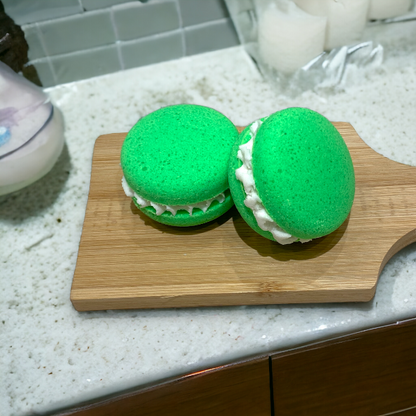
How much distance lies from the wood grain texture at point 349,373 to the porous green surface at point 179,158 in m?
0.25

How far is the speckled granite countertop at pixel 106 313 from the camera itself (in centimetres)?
55

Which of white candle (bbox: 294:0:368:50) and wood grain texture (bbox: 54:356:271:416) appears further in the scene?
white candle (bbox: 294:0:368:50)

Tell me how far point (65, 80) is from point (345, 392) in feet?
2.60

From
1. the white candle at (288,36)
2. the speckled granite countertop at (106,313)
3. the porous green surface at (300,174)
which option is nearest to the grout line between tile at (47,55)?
the speckled granite countertop at (106,313)

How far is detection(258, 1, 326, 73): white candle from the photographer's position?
0.80 m

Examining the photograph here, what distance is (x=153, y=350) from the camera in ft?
1.83

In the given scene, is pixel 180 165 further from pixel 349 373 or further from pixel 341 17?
pixel 341 17

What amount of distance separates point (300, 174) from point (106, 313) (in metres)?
0.32

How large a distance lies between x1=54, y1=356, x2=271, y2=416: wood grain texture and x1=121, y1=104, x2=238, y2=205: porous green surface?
23 cm

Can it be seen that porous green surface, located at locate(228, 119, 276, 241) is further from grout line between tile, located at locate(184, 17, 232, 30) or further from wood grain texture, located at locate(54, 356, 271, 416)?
grout line between tile, located at locate(184, 17, 232, 30)

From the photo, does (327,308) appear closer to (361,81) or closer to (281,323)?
(281,323)

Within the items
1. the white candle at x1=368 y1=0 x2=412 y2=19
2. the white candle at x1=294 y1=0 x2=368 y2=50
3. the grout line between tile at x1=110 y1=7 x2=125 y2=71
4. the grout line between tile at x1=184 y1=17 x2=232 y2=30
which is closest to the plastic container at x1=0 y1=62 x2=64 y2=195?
the grout line between tile at x1=110 y1=7 x2=125 y2=71

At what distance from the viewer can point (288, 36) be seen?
820 mm

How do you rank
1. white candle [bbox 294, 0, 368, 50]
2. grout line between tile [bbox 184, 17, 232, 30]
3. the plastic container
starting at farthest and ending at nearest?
1. grout line between tile [bbox 184, 17, 232, 30]
2. white candle [bbox 294, 0, 368, 50]
3. the plastic container
